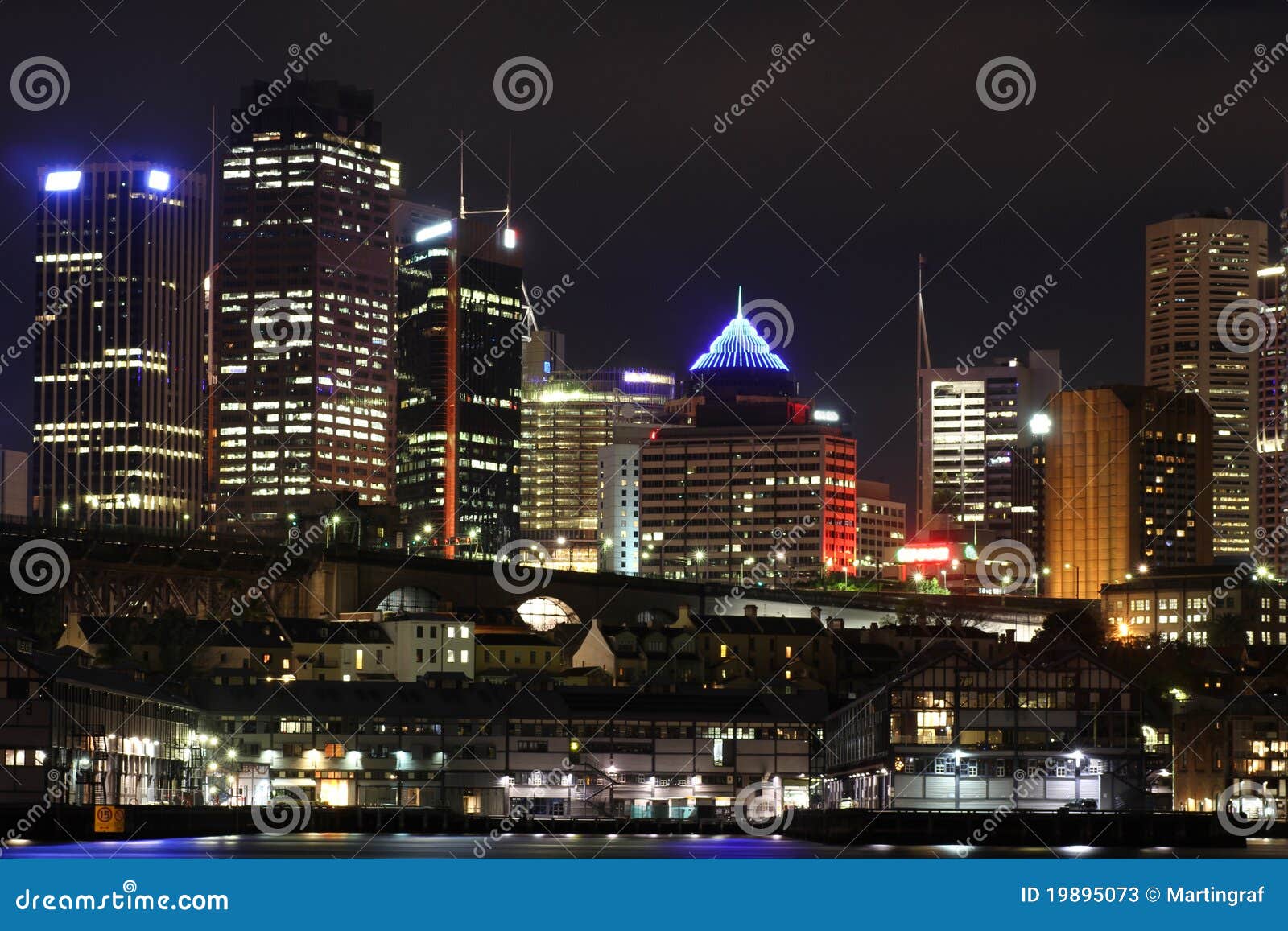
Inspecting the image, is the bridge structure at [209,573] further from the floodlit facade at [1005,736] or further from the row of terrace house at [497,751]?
the floodlit facade at [1005,736]

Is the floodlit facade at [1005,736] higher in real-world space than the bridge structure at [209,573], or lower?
lower

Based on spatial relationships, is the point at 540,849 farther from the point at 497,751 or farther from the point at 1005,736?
the point at 497,751

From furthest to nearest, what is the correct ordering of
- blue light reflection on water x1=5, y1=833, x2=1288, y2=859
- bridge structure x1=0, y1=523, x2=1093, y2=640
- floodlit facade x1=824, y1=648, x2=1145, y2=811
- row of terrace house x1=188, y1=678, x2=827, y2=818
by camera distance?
bridge structure x1=0, y1=523, x2=1093, y2=640 < row of terrace house x1=188, y1=678, x2=827, y2=818 < floodlit facade x1=824, y1=648, x2=1145, y2=811 < blue light reflection on water x1=5, y1=833, x2=1288, y2=859

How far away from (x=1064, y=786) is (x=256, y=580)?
90165 mm

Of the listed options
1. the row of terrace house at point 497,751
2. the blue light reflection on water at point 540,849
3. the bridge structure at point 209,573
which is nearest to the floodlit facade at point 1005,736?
the blue light reflection on water at point 540,849

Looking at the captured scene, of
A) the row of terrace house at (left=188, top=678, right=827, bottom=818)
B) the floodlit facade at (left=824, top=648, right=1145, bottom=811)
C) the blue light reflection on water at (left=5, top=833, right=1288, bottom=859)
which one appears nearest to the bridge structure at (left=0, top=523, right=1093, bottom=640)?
the row of terrace house at (left=188, top=678, right=827, bottom=818)

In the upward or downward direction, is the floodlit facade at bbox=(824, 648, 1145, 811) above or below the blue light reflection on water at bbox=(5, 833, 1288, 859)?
above

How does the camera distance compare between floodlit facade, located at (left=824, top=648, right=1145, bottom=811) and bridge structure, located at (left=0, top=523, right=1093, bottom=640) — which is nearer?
floodlit facade, located at (left=824, top=648, right=1145, bottom=811)

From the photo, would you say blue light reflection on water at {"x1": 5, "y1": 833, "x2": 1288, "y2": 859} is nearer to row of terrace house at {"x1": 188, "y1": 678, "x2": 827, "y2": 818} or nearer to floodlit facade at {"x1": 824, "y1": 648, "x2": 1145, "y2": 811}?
floodlit facade at {"x1": 824, "y1": 648, "x2": 1145, "y2": 811}

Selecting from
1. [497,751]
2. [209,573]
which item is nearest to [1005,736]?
[497,751]

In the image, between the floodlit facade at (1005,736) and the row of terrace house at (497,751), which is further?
the row of terrace house at (497,751)

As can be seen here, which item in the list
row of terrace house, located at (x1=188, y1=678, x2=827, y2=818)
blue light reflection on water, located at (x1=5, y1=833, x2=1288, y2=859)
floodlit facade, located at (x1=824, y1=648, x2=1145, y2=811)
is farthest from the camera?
row of terrace house, located at (x1=188, y1=678, x2=827, y2=818)

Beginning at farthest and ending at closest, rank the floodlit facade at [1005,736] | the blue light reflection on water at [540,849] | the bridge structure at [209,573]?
the bridge structure at [209,573] → the floodlit facade at [1005,736] → the blue light reflection on water at [540,849]

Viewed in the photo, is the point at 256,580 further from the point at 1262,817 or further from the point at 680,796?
the point at 1262,817
